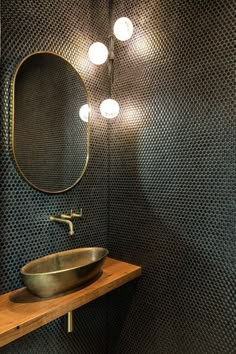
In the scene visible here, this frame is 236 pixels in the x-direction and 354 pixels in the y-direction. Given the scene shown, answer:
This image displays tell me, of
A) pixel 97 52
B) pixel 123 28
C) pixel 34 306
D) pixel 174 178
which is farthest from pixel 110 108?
pixel 34 306

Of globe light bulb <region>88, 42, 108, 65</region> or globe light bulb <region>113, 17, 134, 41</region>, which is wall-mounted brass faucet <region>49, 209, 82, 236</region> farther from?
globe light bulb <region>113, 17, 134, 41</region>

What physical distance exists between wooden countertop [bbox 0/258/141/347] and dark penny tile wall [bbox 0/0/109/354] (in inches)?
5.6

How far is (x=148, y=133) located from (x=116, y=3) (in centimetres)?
99

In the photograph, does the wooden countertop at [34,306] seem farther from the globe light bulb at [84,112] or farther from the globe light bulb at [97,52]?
the globe light bulb at [97,52]

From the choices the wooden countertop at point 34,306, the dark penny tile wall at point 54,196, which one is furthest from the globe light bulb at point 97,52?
the wooden countertop at point 34,306

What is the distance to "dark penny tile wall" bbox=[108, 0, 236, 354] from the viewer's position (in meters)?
1.38

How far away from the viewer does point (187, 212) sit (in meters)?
1.52

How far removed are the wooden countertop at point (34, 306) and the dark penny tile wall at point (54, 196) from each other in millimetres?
141

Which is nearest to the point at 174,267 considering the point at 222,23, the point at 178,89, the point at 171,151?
the point at 171,151

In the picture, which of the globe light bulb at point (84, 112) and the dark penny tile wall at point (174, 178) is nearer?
the dark penny tile wall at point (174, 178)

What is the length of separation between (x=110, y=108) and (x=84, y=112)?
0.58 feet

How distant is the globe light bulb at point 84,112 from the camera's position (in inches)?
68.7

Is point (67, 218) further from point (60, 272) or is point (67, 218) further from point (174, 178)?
point (174, 178)

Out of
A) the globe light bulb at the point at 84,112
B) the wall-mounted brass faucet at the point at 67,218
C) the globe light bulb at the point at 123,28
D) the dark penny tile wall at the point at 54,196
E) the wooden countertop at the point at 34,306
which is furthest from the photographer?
the globe light bulb at the point at 84,112
